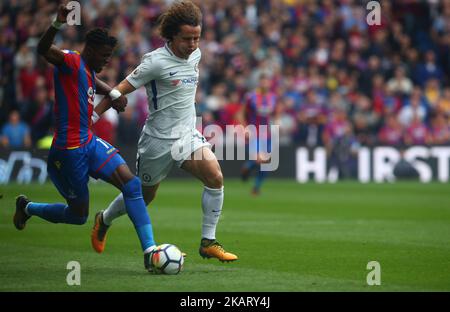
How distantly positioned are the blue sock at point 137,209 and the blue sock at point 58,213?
2.63 ft

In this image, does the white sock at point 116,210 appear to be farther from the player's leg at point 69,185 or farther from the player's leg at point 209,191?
the player's leg at point 209,191

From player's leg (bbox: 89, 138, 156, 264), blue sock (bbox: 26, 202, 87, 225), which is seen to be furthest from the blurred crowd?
player's leg (bbox: 89, 138, 156, 264)

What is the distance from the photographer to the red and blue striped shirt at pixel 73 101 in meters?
8.48

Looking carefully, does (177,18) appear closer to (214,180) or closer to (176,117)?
(176,117)

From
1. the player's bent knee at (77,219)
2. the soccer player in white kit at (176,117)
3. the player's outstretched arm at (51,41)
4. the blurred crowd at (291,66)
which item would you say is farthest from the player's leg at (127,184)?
the blurred crowd at (291,66)

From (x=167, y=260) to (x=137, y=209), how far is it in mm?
628

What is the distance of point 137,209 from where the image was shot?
Result: 331 inches

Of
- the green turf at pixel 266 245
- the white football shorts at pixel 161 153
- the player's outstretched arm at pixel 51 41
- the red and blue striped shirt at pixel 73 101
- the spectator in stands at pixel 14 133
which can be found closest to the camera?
the green turf at pixel 266 245

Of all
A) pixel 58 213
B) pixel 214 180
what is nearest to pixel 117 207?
pixel 58 213

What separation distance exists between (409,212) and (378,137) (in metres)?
10.9

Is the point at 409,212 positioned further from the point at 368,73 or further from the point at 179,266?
the point at 368,73

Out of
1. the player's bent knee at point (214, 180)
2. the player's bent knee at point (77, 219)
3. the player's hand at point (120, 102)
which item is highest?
the player's hand at point (120, 102)

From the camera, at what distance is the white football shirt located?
8.99 metres
